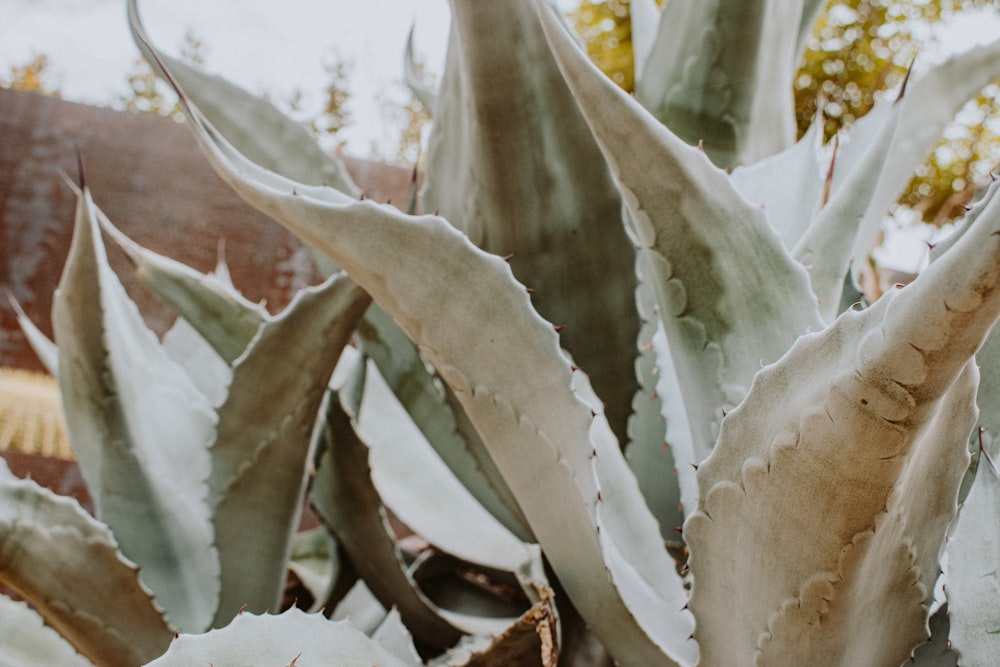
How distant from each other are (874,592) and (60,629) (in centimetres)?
46

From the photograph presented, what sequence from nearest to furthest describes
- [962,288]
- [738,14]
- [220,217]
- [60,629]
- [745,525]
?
[962,288] < [745,525] < [60,629] < [738,14] < [220,217]

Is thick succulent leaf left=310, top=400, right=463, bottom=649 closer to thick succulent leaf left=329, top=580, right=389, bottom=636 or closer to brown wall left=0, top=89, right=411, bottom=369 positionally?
thick succulent leaf left=329, top=580, right=389, bottom=636

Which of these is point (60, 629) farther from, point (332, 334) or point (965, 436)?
point (965, 436)

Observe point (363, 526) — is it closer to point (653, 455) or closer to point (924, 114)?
point (653, 455)

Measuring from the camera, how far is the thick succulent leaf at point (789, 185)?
612 millimetres

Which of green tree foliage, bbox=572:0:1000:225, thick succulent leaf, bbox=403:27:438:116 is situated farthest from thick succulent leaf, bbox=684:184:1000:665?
green tree foliage, bbox=572:0:1000:225

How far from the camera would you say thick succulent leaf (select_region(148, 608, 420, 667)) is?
0.37 metres

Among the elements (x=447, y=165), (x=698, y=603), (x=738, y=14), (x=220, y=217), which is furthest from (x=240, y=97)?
(x=220, y=217)

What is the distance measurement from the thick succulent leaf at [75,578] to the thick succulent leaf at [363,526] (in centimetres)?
15

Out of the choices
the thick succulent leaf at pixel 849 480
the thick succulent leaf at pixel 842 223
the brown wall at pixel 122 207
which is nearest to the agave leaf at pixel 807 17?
the thick succulent leaf at pixel 842 223

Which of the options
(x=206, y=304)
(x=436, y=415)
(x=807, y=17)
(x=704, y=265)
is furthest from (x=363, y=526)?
(x=807, y=17)

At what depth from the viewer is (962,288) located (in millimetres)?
257

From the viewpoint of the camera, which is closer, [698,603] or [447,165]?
[698,603]

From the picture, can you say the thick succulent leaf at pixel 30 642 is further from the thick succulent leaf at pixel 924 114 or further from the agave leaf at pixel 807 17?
the agave leaf at pixel 807 17
